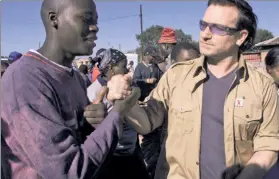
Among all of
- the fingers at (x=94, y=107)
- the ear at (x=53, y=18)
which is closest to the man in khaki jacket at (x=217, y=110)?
the fingers at (x=94, y=107)

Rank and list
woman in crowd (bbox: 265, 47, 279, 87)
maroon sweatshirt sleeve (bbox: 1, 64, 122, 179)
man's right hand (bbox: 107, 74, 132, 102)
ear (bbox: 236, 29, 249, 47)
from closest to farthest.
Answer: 1. maroon sweatshirt sleeve (bbox: 1, 64, 122, 179)
2. man's right hand (bbox: 107, 74, 132, 102)
3. ear (bbox: 236, 29, 249, 47)
4. woman in crowd (bbox: 265, 47, 279, 87)

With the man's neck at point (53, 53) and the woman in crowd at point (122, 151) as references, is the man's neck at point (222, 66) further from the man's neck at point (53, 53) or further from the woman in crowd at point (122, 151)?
the woman in crowd at point (122, 151)

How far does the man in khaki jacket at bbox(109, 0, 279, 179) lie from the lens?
2.13m

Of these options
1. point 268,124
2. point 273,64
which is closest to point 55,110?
point 268,124

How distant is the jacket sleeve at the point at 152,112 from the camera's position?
216 cm

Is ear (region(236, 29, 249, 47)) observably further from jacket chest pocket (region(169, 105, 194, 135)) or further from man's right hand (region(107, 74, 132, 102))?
man's right hand (region(107, 74, 132, 102))

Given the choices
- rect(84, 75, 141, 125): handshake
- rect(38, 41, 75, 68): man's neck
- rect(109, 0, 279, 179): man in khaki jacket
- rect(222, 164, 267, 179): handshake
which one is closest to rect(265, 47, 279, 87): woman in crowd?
rect(109, 0, 279, 179): man in khaki jacket

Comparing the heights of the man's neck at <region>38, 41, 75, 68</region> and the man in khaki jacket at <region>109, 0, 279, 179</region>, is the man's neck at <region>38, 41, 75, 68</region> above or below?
above

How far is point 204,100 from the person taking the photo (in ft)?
7.23

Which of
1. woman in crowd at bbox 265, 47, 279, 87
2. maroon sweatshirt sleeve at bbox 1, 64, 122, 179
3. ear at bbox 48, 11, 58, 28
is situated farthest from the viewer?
woman in crowd at bbox 265, 47, 279, 87

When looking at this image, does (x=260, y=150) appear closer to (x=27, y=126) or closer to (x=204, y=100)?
(x=204, y=100)

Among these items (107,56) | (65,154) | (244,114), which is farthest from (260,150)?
(107,56)

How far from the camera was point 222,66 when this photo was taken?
2299 millimetres

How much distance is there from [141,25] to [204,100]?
3150 centimetres
